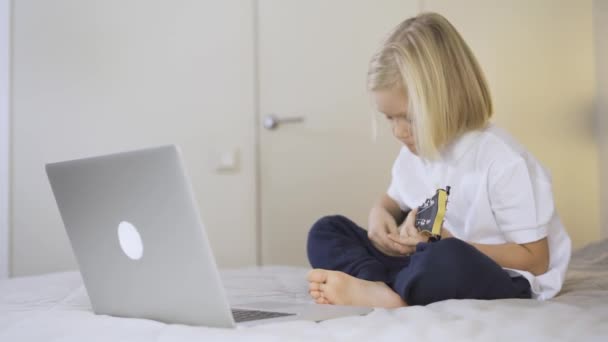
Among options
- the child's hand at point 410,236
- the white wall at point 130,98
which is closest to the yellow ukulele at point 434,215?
the child's hand at point 410,236

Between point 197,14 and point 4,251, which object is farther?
point 197,14

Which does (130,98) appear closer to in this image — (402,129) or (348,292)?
(402,129)

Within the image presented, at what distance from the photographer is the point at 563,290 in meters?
1.23

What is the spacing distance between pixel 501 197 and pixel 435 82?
0.27 meters

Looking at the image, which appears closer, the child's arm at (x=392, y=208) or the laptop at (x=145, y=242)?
the laptop at (x=145, y=242)

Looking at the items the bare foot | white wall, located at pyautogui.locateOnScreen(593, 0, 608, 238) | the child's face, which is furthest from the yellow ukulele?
white wall, located at pyautogui.locateOnScreen(593, 0, 608, 238)

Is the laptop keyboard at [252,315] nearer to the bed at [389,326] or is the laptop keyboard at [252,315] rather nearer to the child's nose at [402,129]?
the bed at [389,326]

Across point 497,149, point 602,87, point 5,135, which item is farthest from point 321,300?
point 602,87

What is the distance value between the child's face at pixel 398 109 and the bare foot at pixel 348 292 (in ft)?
1.34

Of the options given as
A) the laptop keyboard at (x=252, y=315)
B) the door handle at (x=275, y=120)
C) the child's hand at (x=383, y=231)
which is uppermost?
the laptop keyboard at (x=252, y=315)

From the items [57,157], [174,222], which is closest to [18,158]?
[57,157]

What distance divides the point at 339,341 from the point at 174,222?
8.5 inches

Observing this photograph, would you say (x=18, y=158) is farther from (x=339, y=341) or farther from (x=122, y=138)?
(x=339, y=341)

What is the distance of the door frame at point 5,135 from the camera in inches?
86.0
